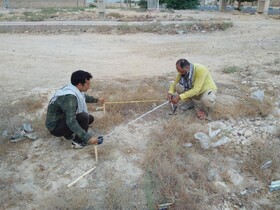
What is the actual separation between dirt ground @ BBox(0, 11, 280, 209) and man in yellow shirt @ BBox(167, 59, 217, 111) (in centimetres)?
59

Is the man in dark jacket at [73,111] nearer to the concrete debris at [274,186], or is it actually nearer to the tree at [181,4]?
the concrete debris at [274,186]

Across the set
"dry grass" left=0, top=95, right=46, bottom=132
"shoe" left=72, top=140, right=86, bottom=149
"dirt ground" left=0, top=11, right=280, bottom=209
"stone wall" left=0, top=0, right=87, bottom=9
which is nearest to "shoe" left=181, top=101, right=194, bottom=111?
"dirt ground" left=0, top=11, right=280, bottom=209

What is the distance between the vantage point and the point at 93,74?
634cm

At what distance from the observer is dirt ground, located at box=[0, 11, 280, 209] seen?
3125 mm

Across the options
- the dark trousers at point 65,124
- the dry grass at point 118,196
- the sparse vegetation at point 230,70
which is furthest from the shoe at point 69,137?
the sparse vegetation at point 230,70

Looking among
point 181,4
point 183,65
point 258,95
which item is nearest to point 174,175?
point 183,65

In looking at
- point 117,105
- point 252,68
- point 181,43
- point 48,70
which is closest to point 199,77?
point 117,105

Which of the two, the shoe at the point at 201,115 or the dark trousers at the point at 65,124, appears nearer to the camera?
the dark trousers at the point at 65,124

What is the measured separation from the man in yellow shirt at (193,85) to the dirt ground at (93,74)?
1.92 ft

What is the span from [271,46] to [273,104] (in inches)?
219

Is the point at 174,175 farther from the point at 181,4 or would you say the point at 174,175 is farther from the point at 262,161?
the point at 181,4

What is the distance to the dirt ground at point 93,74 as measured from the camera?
3125 mm

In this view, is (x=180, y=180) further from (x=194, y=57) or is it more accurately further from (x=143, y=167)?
(x=194, y=57)

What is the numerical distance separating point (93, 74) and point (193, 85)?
2.84 m
